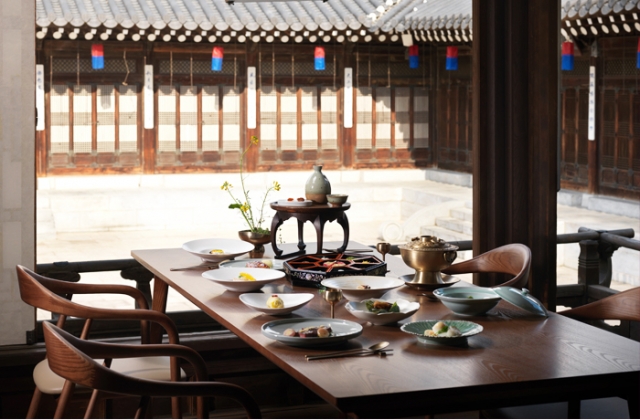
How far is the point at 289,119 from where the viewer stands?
11.5 meters

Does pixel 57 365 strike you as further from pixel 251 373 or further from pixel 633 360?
pixel 251 373

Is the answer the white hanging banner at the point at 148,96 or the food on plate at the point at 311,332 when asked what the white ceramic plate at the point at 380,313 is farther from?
the white hanging banner at the point at 148,96

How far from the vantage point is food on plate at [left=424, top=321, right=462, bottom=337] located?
74.6 inches

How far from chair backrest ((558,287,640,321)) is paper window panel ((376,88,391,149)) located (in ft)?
31.3

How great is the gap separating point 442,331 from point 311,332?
29 centimetres

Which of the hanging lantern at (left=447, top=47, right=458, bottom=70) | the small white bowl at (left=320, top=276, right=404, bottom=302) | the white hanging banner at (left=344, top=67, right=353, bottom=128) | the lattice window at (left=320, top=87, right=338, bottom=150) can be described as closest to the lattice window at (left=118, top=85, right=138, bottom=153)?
the lattice window at (left=320, top=87, right=338, bottom=150)

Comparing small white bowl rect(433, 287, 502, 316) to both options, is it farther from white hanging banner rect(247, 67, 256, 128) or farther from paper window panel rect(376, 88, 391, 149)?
paper window panel rect(376, 88, 391, 149)

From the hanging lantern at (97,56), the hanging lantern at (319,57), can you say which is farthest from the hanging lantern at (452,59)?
the hanging lantern at (97,56)

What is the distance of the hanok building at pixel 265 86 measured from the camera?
10398mm

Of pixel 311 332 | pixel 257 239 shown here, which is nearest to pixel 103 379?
pixel 311 332

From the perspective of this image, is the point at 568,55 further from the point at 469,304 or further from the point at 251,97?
the point at 469,304

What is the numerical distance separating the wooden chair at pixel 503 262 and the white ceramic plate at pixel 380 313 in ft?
2.62

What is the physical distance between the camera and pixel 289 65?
452 inches

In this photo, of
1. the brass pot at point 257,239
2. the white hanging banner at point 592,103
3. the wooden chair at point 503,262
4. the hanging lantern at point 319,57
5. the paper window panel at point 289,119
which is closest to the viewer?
the wooden chair at point 503,262
